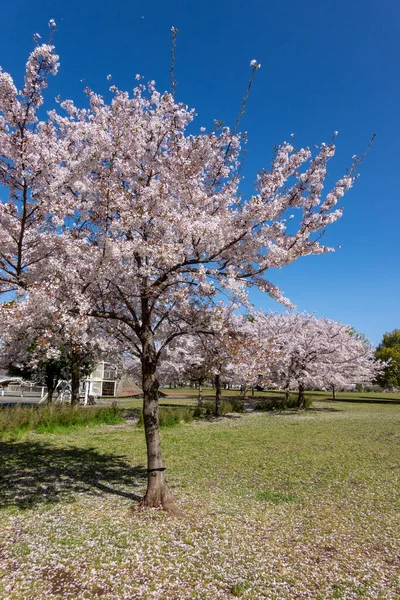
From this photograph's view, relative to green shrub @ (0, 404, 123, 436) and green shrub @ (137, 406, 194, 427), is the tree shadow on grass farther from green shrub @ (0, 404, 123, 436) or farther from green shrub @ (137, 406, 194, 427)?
green shrub @ (137, 406, 194, 427)

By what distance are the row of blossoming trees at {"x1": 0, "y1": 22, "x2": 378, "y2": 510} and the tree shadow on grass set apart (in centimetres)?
211

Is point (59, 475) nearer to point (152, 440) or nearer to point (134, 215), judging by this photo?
point (152, 440)

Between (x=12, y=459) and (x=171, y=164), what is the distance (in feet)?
34.4

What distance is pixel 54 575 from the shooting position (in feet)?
17.4

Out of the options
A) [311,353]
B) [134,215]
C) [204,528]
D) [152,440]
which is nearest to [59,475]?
[152,440]

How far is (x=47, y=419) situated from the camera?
1928cm

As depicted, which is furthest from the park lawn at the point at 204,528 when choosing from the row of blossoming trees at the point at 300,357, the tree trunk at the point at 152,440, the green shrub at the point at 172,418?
the row of blossoming trees at the point at 300,357

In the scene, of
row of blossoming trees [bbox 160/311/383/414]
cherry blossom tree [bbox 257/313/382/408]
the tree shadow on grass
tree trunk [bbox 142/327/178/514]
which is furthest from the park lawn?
cherry blossom tree [bbox 257/313/382/408]

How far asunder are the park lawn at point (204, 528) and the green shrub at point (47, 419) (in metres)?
4.37

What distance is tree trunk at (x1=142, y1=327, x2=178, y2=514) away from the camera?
26.6ft

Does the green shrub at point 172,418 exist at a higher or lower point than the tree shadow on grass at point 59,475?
higher

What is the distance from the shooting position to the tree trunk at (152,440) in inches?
319

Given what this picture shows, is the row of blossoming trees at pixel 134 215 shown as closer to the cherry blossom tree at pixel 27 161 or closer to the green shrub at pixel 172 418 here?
the cherry blossom tree at pixel 27 161

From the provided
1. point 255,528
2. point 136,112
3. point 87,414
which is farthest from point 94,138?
point 87,414
